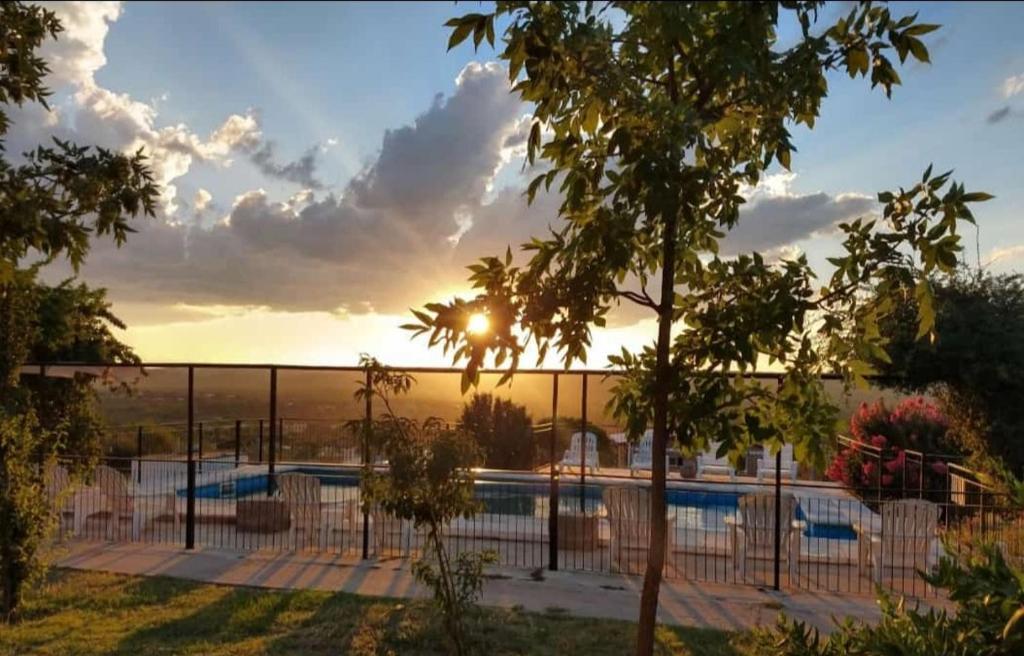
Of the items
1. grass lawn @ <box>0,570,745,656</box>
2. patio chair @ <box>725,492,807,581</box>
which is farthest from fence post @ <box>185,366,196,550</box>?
patio chair @ <box>725,492,807,581</box>

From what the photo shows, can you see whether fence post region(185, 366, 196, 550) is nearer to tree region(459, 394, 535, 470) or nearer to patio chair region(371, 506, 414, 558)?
patio chair region(371, 506, 414, 558)

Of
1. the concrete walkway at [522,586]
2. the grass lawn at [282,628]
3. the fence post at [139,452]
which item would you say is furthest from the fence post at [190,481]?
the fence post at [139,452]

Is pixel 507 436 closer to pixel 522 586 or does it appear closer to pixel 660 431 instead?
pixel 522 586

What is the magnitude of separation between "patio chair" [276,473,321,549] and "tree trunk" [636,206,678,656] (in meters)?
7.41

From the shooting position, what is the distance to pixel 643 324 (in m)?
3.71

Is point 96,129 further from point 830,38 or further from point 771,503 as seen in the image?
point 771,503

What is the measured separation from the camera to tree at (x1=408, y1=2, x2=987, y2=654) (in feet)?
7.91

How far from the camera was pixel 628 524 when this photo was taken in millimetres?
8906

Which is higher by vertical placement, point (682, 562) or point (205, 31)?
point (205, 31)

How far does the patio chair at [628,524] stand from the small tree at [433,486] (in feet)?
13.9

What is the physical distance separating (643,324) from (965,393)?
24.8 feet

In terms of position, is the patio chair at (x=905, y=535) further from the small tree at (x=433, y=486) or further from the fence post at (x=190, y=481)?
the fence post at (x=190, y=481)

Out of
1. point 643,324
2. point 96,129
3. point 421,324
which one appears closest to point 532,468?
point 96,129

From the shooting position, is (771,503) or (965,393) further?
(965,393)
